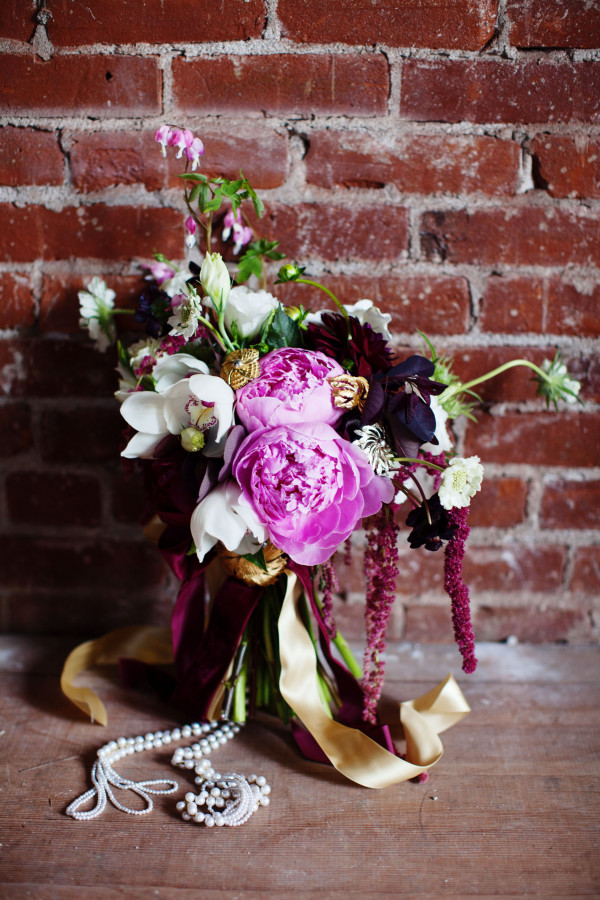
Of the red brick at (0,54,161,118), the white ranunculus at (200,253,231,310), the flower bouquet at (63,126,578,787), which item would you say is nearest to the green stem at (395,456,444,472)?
the flower bouquet at (63,126,578,787)

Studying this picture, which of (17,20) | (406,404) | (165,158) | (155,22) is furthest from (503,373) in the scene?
(17,20)

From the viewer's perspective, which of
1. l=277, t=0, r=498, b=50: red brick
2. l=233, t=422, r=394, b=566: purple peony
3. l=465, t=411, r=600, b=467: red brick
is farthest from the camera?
l=465, t=411, r=600, b=467: red brick

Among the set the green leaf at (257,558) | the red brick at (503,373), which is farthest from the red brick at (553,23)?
the green leaf at (257,558)

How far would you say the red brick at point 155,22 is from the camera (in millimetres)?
798

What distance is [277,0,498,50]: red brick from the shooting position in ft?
2.59

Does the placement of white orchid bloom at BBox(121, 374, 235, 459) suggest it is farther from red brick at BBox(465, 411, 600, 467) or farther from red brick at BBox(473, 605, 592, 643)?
red brick at BBox(473, 605, 592, 643)

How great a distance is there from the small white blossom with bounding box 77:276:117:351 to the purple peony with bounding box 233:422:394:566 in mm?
347

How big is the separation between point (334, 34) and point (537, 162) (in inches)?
12.1

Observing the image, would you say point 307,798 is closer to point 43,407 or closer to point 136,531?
point 136,531

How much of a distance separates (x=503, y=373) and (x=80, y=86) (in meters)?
0.68

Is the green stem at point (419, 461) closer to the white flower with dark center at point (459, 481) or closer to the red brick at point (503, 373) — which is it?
the white flower with dark center at point (459, 481)

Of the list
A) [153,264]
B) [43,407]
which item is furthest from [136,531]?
[153,264]

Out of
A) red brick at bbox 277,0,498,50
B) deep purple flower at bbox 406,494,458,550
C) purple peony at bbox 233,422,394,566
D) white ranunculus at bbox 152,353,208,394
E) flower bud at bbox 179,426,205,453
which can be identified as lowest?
deep purple flower at bbox 406,494,458,550

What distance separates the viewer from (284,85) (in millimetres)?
816
